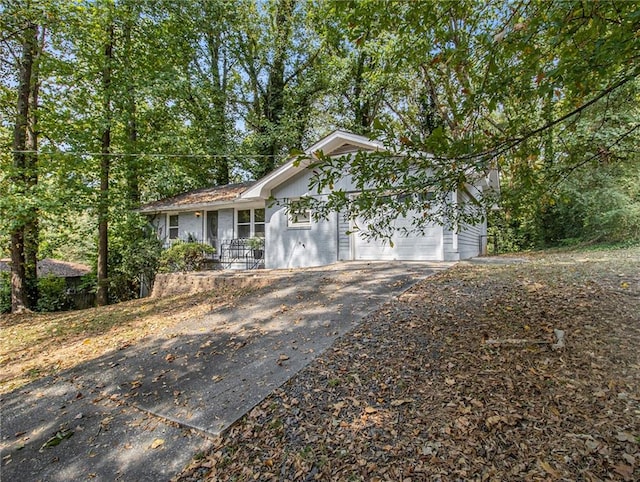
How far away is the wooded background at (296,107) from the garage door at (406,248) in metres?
2.44

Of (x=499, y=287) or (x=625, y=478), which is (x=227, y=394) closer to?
(x=625, y=478)

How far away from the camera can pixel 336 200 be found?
9.77ft

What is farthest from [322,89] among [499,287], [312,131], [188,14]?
[499,287]

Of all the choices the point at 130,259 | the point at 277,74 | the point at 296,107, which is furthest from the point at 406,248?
the point at 277,74

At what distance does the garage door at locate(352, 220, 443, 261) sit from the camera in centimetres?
952

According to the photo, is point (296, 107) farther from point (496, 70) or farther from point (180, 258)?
point (496, 70)

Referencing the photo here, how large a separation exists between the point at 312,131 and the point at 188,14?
8.25m

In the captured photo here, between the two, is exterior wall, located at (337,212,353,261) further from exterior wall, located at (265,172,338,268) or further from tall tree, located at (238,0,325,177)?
tall tree, located at (238,0,325,177)

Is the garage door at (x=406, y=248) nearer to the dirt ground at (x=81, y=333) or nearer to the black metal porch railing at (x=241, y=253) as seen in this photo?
the black metal porch railing at (x=241, y=253)

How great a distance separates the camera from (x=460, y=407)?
2.47m

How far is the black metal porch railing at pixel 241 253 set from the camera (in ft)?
40.5

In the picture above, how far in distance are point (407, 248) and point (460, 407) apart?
7.77m

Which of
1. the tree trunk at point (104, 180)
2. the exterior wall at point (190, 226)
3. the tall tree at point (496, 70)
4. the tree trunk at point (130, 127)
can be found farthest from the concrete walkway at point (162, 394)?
the tree trunk at point (130, 127)

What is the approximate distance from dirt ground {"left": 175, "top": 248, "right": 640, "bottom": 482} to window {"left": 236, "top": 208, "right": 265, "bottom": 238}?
364 inches
